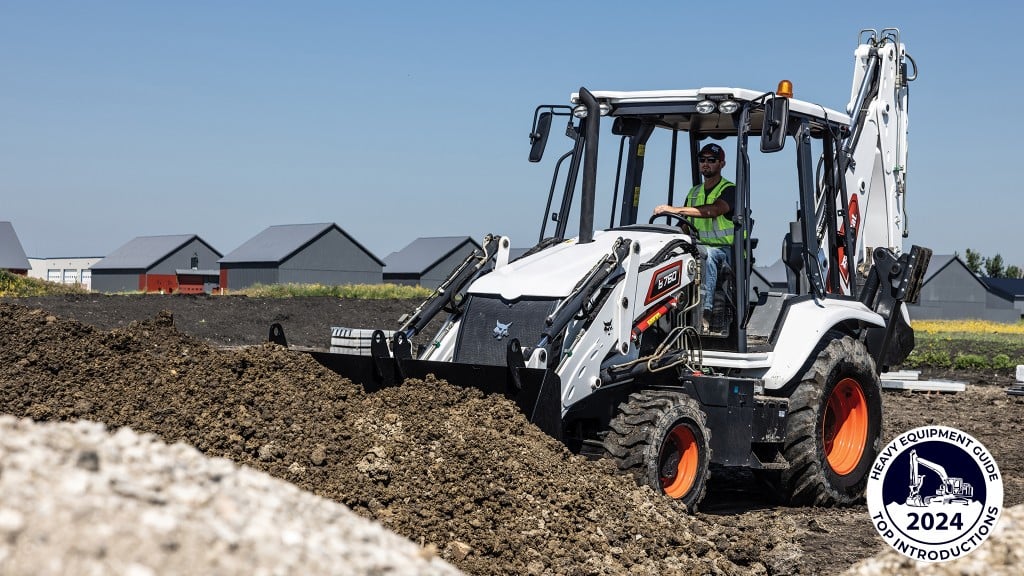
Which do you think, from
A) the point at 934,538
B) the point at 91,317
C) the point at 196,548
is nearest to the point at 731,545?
the point at 934,538

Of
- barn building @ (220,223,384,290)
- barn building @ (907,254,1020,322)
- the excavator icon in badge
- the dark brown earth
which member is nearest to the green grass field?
the dark brown earth

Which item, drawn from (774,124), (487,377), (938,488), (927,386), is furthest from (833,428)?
(927,386)

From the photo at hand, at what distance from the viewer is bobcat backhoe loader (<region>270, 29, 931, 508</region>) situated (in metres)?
7.36

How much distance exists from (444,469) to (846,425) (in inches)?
167

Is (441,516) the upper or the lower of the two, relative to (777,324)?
lower

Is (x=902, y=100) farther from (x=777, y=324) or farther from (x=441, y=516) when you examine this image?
(x=441, y=516)

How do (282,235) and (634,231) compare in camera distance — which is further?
(282,235)

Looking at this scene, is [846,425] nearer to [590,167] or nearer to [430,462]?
[590,167]

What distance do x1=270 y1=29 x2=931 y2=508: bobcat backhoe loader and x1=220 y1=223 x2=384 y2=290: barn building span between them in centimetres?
4794

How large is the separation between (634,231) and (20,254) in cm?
5818

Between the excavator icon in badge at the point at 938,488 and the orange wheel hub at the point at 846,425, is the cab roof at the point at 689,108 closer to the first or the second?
the orange wheel hub at the point at 846,425

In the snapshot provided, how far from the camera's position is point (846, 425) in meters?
9.19

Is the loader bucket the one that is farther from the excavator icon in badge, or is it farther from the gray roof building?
the gray roof building

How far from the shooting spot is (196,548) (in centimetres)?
290
